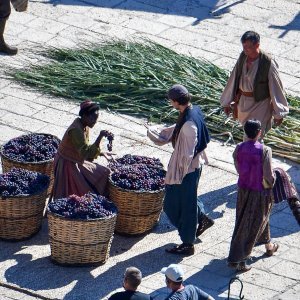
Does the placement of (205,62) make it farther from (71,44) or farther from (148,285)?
(148,285)

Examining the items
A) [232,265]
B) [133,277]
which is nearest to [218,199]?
[232,265]

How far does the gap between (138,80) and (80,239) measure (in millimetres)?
4193

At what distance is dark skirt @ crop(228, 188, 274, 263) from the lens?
1177 centimetres

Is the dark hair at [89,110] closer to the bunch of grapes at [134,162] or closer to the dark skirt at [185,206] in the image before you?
the bunch of grapes at [134,162]

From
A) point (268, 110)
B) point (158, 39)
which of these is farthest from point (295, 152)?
point (158, 39)

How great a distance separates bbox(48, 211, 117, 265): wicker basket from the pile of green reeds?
3259mm

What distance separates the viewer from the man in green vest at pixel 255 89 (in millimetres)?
12961

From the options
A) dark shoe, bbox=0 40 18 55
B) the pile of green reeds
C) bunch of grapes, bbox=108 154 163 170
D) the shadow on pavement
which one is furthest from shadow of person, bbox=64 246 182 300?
the shadow on pavement

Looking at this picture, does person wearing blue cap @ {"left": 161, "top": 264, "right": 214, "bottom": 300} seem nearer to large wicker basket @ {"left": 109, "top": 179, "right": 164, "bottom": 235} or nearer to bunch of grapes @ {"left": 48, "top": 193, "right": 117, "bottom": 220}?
bunch of grapes @ {"left": 48, "top": 193, "right": 117, "bottom": 220}

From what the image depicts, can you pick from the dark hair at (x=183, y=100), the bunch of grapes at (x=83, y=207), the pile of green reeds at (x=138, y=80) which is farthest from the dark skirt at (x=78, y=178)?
the pile of green reeds at (x=138, y=80)

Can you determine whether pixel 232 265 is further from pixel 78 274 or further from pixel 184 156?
pixel 78 274

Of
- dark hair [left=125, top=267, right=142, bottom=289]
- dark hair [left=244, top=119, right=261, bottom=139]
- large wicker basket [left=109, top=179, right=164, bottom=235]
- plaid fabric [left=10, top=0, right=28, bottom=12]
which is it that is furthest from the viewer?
plaid fabric [left=10, top=0, right=28, bottom=12]

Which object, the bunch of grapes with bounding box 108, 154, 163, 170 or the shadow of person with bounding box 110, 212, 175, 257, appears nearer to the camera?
the shadow of person with bounding box 110, 212, 175, 257

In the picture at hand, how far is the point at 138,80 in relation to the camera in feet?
51.7
